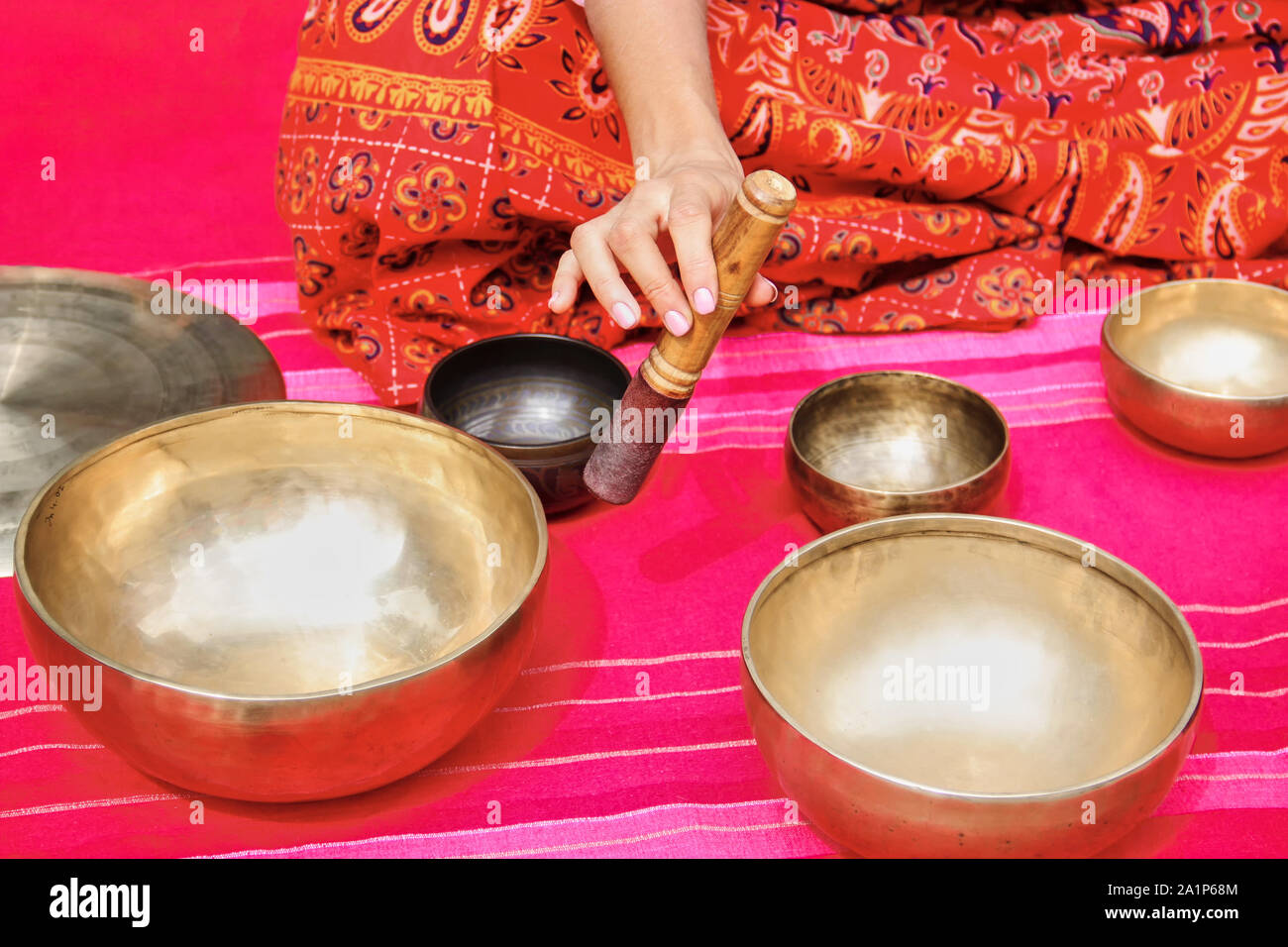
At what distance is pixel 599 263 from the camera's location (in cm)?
120

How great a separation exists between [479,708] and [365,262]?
827mm

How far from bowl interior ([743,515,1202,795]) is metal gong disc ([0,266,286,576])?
0.64m

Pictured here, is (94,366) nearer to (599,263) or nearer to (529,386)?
(529,386)

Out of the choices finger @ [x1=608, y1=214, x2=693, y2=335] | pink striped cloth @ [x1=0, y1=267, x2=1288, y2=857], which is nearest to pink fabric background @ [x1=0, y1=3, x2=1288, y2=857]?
pink striped cloth @ [x1=0, y1=267, x2=1288, y2=857]

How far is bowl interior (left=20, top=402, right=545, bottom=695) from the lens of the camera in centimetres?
113

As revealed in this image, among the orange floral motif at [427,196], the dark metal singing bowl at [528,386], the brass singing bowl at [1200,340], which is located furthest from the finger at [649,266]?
the brass singing bowl at [1200,340]

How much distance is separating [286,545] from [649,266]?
0.44 meters

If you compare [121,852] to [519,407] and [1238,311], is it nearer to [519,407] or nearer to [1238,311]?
[519,407]

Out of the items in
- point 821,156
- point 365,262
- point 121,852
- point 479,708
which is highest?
point 821,156

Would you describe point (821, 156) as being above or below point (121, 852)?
above

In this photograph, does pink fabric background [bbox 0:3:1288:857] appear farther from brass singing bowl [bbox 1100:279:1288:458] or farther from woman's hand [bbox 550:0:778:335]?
woman's hand [bbox 550:0:778:335]

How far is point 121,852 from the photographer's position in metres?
1.03

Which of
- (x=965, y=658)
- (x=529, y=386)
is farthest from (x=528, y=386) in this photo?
(x=965, y=658)

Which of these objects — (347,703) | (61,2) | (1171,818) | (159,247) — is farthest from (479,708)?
(61,2)
